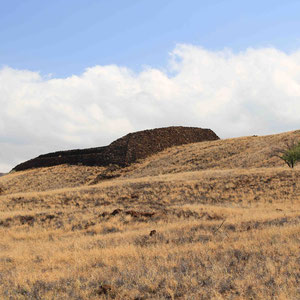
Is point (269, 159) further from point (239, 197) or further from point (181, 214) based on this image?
point (181, 214)

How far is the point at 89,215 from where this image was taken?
19.3 m

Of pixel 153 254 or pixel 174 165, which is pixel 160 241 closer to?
pixel 153 254

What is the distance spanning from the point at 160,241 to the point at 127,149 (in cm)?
3953

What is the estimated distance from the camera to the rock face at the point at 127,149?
50.8 meters

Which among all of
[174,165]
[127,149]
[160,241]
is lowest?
[160,241]

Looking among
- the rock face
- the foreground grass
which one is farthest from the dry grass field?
the rock face

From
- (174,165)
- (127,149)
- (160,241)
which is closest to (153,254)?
(160,241)

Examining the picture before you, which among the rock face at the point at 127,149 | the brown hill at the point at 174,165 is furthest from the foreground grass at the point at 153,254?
the rock face at the point at 127,149

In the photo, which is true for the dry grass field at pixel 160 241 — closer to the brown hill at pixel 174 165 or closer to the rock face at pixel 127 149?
the brown hill at pixel 174 165

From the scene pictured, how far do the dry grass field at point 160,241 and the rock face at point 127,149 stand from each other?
21.0 metres

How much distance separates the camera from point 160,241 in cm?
1227

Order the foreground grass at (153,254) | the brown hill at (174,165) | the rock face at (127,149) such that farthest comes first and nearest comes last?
the rock face at (127,149)
the brown hill at (174,165)
the foreground grass at (153,254)

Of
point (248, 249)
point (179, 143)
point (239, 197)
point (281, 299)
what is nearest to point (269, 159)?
point (239, 197)

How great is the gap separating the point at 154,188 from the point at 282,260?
19.0 metres
